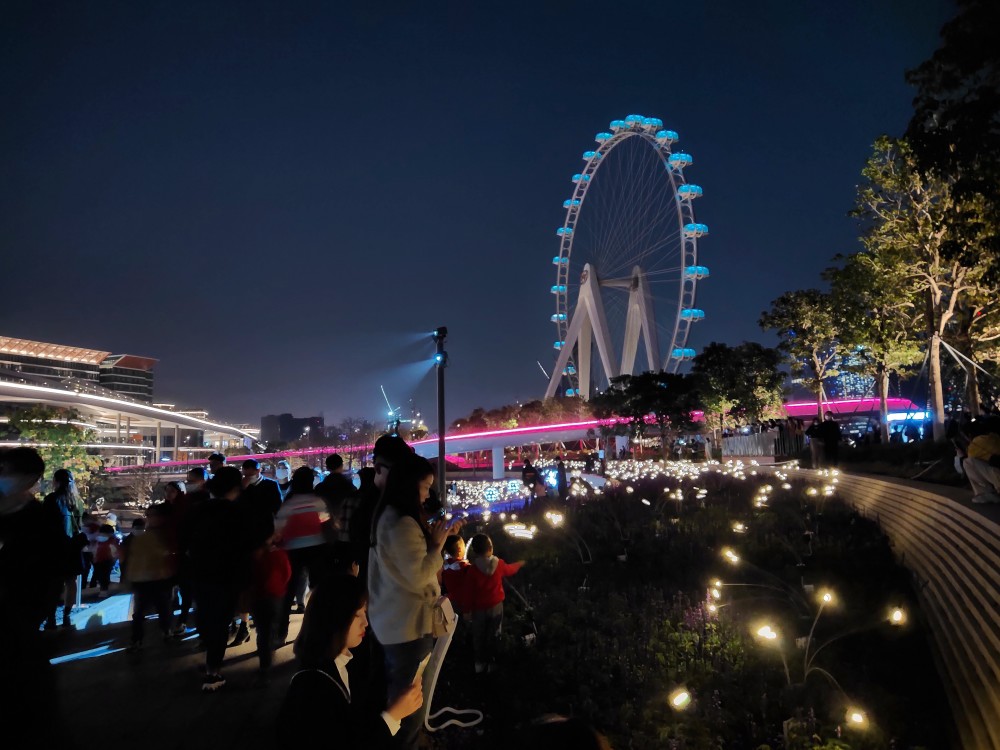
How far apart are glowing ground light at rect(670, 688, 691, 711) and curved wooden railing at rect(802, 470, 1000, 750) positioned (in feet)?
5.50

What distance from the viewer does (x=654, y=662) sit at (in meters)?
5.42

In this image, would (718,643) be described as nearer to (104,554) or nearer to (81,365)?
(104,554)

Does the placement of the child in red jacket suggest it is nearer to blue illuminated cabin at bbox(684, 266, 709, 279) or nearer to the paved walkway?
the paved walkway

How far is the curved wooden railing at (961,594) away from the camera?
4234 mm

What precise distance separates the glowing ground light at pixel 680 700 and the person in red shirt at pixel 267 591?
10.1 ft

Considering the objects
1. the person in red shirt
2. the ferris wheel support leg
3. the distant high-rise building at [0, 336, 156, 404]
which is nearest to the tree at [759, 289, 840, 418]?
the person in red shirt

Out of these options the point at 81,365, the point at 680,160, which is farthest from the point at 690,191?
the point at 81,365

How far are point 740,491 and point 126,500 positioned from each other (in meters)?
51.3

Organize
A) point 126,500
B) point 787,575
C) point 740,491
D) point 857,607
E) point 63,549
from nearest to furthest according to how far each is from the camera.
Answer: point 63,549 → point 857,607 → point 787,575 → point 740,491 → point 126,500

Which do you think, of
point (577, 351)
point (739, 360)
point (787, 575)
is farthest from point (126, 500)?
point (787, 575)

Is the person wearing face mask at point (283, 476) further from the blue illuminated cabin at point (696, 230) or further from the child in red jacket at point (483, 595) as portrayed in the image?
the blue illuminated cabin at point (696, 230)

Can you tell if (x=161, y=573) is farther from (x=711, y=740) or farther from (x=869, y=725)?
(x=869, y=725)

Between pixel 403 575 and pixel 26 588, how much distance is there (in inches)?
64.4

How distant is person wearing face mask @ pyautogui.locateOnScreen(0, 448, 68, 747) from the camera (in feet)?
8.09
